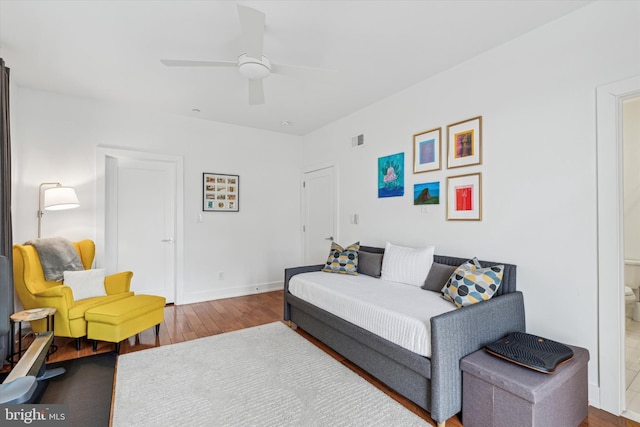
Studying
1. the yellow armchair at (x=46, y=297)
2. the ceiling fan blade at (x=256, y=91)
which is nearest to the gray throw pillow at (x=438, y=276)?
the ceiling fan blade at (x=256, y=91)

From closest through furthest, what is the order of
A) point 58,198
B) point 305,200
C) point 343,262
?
point 58,198, point 343,262, point 305,200

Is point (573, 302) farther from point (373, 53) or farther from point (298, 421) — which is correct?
point (373, 53)

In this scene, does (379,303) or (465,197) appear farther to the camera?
(465,197)

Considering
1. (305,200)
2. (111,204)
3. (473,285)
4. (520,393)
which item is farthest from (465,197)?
(111,204)

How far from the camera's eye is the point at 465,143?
2.80 metres

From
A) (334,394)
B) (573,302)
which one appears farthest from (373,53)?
(334,394)

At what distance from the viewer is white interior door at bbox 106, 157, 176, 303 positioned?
398 cm

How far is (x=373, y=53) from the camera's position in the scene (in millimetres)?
2684

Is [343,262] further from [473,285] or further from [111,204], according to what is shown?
[111,204]

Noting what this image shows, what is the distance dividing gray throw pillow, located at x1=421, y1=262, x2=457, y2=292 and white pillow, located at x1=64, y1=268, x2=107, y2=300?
3298 mm

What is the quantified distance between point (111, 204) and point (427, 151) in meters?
4.00

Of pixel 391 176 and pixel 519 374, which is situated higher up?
pixel 391 176

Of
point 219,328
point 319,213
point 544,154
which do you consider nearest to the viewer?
point 544,154

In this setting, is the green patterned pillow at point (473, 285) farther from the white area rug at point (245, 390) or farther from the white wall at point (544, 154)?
the white area rug at point (245, 390)
